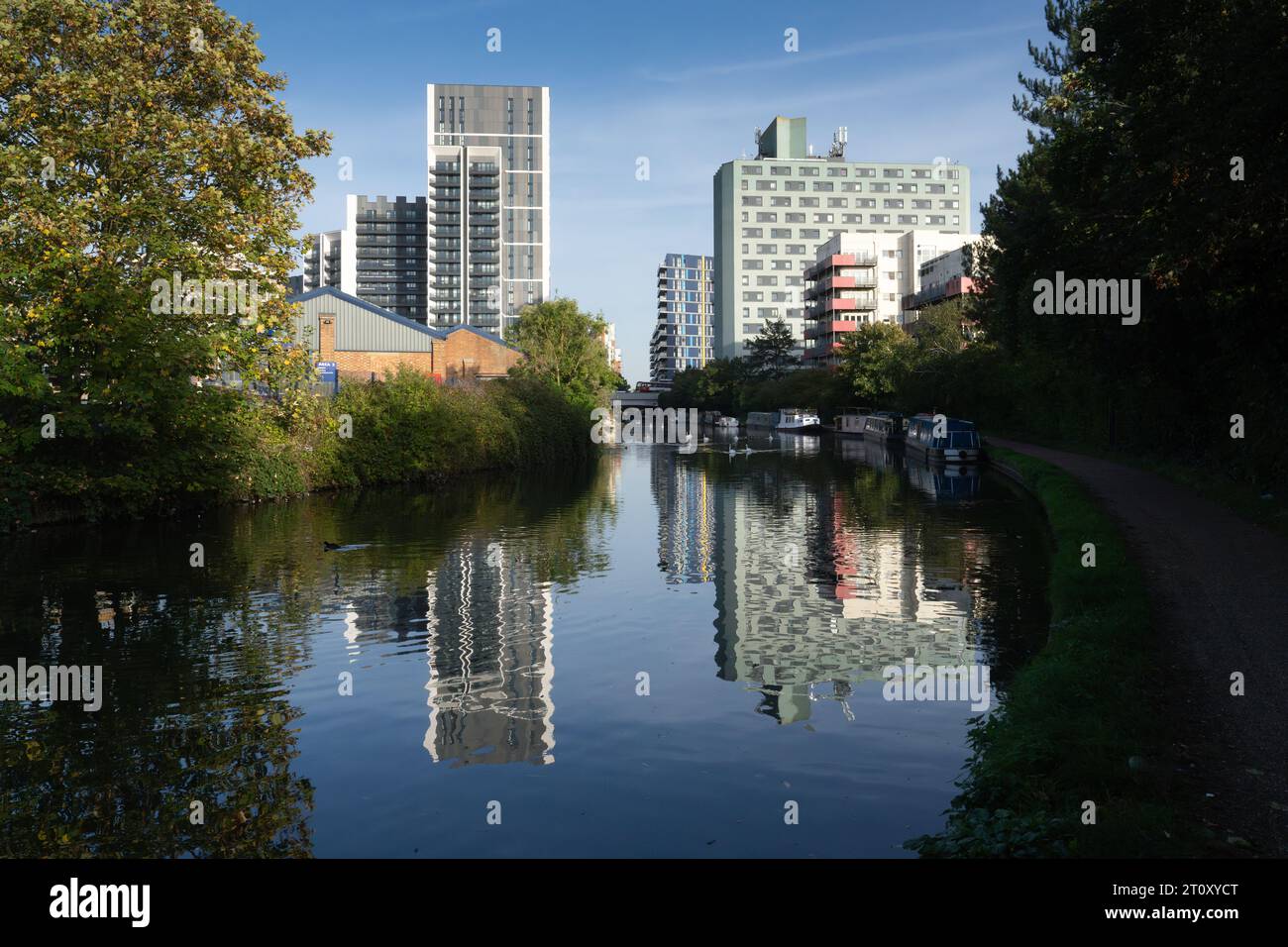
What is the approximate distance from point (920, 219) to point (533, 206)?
223 feet

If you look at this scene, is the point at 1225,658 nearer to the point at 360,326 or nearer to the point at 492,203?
the point at 360,326

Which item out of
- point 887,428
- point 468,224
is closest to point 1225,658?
point 887,428

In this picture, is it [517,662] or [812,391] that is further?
[812,391]

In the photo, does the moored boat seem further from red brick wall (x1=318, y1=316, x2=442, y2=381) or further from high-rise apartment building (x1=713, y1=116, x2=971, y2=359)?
high-rise apartment building (x1=713, y1=116, x2=971, y2=359)

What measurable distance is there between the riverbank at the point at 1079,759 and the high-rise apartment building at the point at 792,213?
181 meters

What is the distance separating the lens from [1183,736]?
27.3ft

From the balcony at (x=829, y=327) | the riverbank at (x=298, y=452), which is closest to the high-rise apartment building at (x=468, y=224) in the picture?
the balcony at (x=829, y=327)

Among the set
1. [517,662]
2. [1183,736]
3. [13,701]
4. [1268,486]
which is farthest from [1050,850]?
[1268,486]

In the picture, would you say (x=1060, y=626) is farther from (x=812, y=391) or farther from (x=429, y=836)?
(x=812, y=391)

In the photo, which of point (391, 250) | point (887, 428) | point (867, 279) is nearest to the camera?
point (887, 428)

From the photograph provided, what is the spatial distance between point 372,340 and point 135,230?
129ft

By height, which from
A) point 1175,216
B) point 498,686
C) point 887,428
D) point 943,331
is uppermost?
point 943,331

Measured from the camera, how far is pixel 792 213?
19175 centimetres
